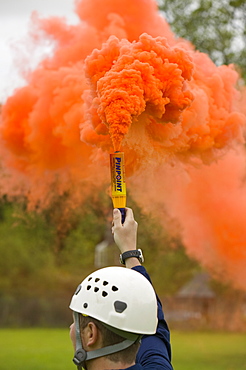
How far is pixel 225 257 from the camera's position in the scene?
63.2ft

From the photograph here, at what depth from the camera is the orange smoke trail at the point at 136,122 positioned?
7.81 metres

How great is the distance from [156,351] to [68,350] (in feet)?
132

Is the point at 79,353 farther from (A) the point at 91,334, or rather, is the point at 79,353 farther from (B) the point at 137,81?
(B) the point at 137,81

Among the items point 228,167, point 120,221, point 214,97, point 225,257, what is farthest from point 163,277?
point 120,221

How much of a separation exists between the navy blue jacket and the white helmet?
33cm

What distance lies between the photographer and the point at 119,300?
432cm

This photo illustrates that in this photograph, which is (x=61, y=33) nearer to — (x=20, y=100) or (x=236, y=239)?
(x=20, y=100)

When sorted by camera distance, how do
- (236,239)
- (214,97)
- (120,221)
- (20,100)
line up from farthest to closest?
(236,239)
(20,100)
(214,97)
(120,221)

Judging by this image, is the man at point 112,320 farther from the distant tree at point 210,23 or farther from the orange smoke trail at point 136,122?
the distant tree at point 210,23

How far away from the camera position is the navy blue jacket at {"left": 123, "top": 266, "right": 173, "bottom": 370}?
4637mm

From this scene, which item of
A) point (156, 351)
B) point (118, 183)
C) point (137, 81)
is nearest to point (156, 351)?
point (156, 351)

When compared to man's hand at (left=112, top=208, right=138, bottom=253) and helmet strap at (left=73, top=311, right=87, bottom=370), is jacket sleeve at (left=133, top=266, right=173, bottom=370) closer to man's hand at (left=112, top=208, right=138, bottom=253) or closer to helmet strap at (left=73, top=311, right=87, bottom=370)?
man's hand at (left=112, top=208, right=138, bottom=253)

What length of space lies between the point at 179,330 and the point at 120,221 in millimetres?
51982

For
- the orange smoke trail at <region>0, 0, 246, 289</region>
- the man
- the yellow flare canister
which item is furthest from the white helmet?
the orange smoke trail at <region>0, 0, 246, 289</region>
